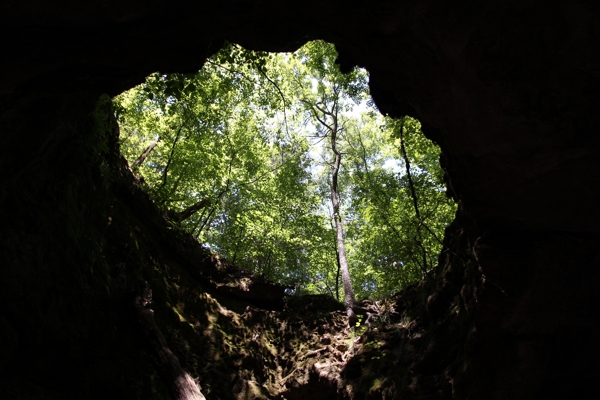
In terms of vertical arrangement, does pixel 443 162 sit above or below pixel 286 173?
below

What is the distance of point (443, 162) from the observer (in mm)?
5934

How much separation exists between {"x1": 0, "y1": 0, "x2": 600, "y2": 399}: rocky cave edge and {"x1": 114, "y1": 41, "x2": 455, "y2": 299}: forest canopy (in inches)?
91.9

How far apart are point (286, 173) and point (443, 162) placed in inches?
499

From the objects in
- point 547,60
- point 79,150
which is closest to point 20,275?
point 79,150

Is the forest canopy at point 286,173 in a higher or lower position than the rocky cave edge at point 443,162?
higher

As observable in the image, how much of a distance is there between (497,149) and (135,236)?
8.07 meters

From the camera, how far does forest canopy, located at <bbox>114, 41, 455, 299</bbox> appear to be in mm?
11156

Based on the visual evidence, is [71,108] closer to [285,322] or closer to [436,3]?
[436,3]

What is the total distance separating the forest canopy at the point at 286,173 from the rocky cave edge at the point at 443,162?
2.33 metres

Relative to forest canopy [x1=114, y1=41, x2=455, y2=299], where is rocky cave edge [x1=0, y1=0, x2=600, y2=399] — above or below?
below

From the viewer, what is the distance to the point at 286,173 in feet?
59.5

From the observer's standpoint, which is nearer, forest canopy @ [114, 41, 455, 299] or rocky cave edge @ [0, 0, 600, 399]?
rocky cave edge @ [0, 0, 600, 399]

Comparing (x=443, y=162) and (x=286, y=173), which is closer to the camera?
(x=443, y=162)

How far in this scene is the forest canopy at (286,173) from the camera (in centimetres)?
1116
